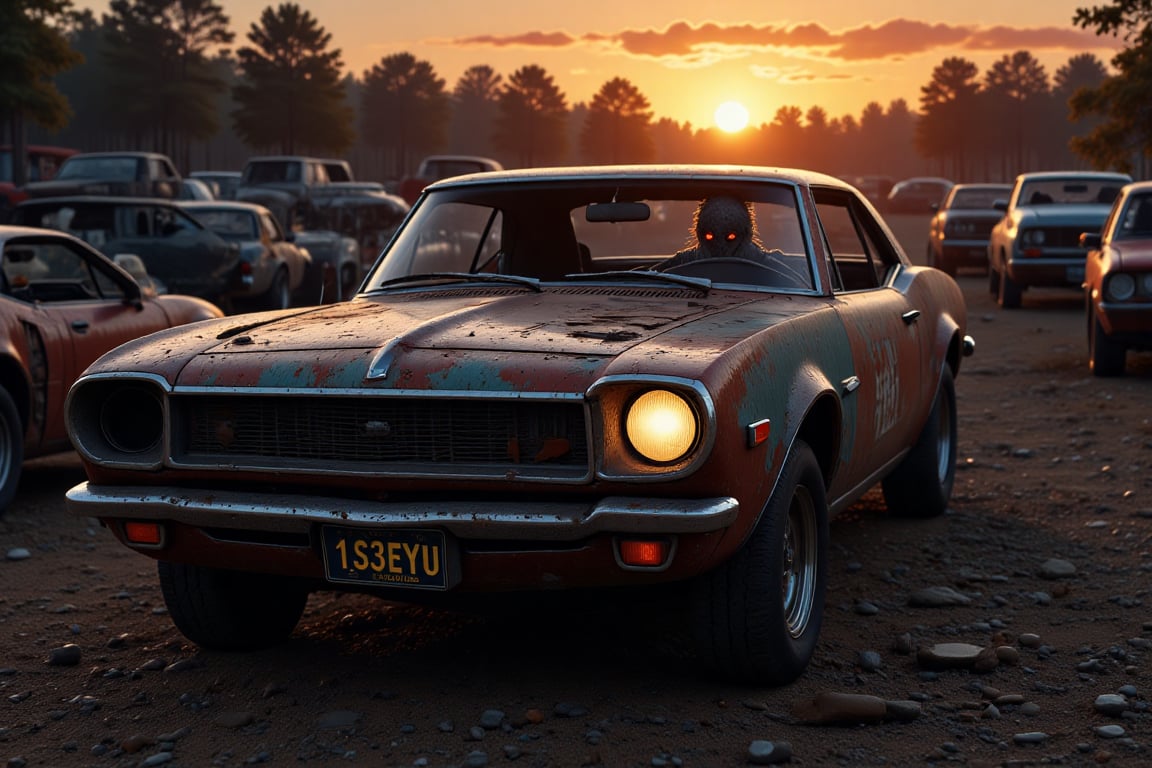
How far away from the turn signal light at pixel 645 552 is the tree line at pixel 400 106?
1152 inches

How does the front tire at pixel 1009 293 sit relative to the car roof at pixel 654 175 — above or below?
below

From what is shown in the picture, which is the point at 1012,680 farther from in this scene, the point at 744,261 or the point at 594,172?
the point at 594,172

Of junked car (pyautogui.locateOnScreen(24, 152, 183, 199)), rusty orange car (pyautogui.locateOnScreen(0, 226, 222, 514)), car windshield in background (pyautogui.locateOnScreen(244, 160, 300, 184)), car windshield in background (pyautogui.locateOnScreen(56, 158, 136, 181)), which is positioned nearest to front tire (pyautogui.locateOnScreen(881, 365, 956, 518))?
rusty orange car (pyautogui.locateOnScreen(0, 226, 222, 514))

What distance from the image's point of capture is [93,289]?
812 centimetres

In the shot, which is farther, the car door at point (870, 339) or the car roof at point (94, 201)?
the car roof at point (94, 201)

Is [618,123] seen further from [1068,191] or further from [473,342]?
[473,342]

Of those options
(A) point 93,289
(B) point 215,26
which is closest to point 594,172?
(A) point 93,289

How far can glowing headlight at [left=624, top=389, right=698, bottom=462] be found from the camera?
3.64 m

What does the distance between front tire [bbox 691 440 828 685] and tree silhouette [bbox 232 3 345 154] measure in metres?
76.6

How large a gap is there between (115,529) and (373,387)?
0.98 meters

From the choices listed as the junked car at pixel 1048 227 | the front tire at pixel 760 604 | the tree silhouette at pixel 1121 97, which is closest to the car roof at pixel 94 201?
the front tire at pixel 760 604

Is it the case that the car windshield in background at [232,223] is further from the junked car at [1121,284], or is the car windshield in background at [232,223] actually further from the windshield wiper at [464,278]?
the windshield wiper at [464,278]

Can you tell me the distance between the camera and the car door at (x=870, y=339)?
486 centimetres

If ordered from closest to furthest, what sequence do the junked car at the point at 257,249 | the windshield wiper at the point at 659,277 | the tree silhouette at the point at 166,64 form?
the windshield wiper at the point at 659,277, the junked car at the point at 257,249, the tree silhouette at the point at 166,64
